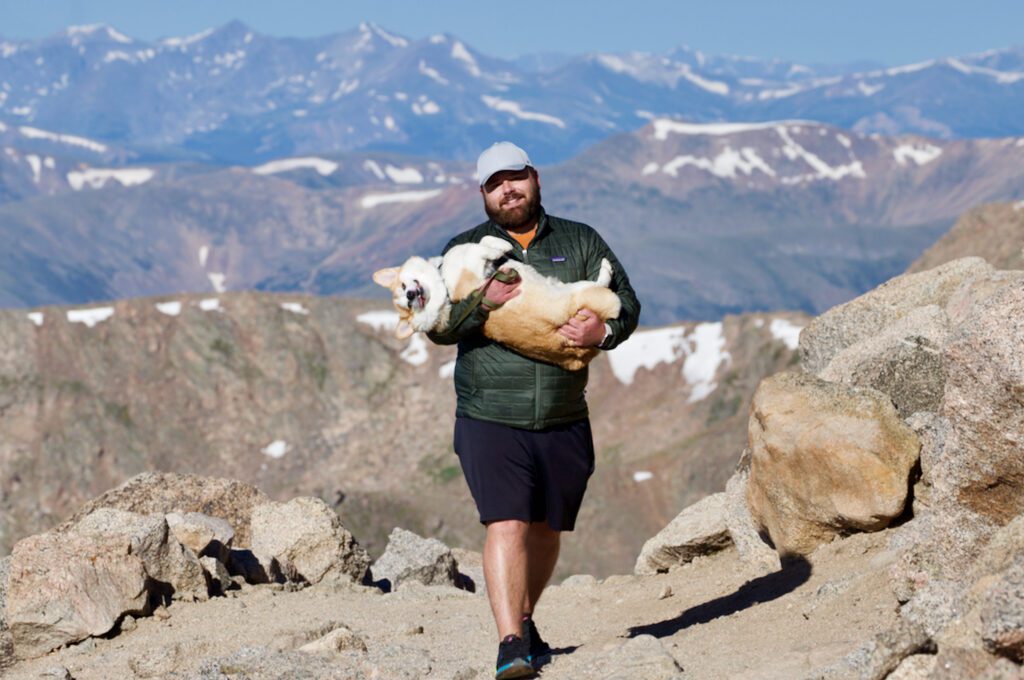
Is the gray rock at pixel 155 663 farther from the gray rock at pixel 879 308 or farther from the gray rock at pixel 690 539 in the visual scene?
the gray rock at pixel 879 308

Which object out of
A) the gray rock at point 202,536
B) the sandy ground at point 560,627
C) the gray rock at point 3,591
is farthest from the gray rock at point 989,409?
the gray rock at point 202,536

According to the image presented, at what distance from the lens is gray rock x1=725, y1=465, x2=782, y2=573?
40.5 ft

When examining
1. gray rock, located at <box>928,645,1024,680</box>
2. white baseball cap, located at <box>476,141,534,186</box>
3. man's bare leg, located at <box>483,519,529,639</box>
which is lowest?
man's bare leg, located at <box>483,519,529,639</box>

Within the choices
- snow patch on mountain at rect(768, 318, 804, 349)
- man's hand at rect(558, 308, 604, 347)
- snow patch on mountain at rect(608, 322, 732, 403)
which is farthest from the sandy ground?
snow patch on mountain at rect(608, 322, 732, 403)

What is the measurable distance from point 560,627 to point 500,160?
454 cm

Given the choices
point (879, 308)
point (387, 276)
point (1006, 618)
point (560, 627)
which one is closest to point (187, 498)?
point (560, 627)

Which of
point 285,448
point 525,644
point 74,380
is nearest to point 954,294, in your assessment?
point 525,644

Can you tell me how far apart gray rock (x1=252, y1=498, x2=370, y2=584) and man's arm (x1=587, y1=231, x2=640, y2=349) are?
6550 millimetres

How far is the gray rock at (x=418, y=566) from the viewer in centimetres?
1600

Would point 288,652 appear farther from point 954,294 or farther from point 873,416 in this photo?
point 954,294

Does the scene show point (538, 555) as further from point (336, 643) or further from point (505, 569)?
point (336, 643)

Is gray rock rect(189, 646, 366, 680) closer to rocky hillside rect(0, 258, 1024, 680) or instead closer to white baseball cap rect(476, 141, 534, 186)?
rocky hillside rect(0, 258, 1024, 680)

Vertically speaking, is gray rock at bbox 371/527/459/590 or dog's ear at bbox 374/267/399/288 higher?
dog's ear at bbox 374/267/399/288

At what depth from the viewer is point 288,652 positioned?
902 cm
